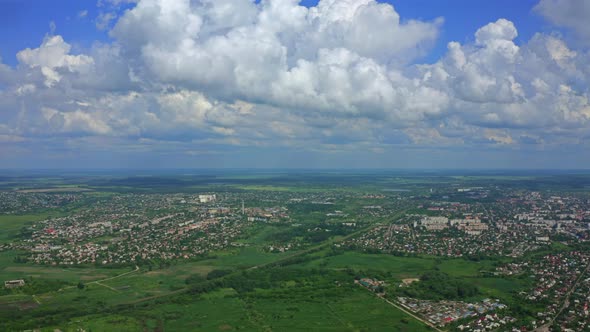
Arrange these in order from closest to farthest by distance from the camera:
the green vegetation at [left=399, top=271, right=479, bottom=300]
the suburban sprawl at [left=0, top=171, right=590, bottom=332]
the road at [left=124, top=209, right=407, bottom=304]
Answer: the suburban sprawl at [left=0, top=171, right=590, bottom=332], the green vegetation at [left=399, top=271, right=479, bottom=300], the road at [left=124, top=209, right=407, bottom=304]

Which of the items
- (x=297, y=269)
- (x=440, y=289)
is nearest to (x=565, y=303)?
(x=440, y=289)

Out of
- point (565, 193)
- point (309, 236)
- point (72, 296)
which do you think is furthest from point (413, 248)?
point (565, 193)

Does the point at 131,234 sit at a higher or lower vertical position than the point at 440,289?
higher

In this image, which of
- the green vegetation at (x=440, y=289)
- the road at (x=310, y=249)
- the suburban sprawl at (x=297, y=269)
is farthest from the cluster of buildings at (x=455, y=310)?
the road at (x=310, y=249)

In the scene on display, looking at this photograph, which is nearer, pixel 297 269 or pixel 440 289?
pixel 440 289

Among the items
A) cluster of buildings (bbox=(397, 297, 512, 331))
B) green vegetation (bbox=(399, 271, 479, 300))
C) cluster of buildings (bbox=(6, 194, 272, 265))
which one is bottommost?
cluster of buildings (bbox=(397, 297, 512, 331))

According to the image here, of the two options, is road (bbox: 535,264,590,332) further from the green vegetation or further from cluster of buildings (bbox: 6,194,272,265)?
cluster of buildings (bbox: 6,194,272,265)

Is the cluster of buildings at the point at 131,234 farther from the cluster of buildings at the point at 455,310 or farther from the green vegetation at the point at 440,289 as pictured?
the cluster of buildings at the point at 455,310

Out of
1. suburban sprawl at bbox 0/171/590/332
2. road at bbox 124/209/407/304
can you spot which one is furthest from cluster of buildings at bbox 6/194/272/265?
road at bbox 124/209/407/304

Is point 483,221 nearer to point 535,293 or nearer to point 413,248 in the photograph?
point 413,248

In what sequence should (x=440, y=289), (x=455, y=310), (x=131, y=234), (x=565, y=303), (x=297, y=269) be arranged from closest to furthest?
(x=455, y=310)
(x=565, y=303)
(x=440, y=289)
(x=297, y=269)
(x=131, y=234)

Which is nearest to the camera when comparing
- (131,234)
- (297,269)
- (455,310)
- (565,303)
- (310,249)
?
(455,310)

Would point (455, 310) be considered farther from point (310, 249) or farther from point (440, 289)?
point (310, 249)
